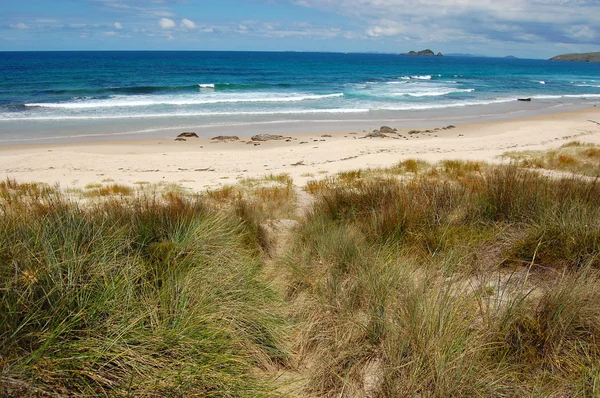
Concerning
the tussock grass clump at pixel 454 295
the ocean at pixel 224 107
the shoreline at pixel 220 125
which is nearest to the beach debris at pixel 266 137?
the shoreline at pixel 220 125

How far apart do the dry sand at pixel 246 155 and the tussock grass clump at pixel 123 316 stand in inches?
278

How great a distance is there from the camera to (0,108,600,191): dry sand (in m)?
13.1

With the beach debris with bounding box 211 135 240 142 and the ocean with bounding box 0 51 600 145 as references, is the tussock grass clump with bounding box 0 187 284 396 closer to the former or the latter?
the beach debris with bounding box 211 135 240 142

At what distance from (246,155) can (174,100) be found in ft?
68.4

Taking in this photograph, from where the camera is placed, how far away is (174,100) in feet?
116

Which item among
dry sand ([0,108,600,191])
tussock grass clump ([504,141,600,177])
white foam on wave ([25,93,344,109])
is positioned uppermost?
white foam on wave ([25,93,344,109])

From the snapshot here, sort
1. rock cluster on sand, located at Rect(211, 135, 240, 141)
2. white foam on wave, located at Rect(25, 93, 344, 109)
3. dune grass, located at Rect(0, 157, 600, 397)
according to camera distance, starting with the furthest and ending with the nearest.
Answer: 1. white foam on wave, located at Rect(25, 93, 344, 109)
2. rock cluster on sand, located at Rect(211, 135, 240, 141)
3. dune grass, located at Rect(0, 157, 600, 397)

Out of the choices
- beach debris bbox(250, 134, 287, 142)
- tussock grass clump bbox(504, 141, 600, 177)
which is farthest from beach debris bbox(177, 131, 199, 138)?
tussock grass clump bbox(504, 141, 600, 177)

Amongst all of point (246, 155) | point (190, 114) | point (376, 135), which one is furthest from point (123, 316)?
point (190, 114)

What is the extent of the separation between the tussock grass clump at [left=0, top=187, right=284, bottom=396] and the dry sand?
705 centimetres

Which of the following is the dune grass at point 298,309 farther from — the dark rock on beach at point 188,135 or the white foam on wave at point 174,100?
the white foam on wave at point 174,100

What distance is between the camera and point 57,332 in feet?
7.93

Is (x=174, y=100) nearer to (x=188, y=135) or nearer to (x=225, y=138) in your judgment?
(x=188, y=135)

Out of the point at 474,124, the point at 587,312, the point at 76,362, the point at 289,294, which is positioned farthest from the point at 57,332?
the point at 474,124
